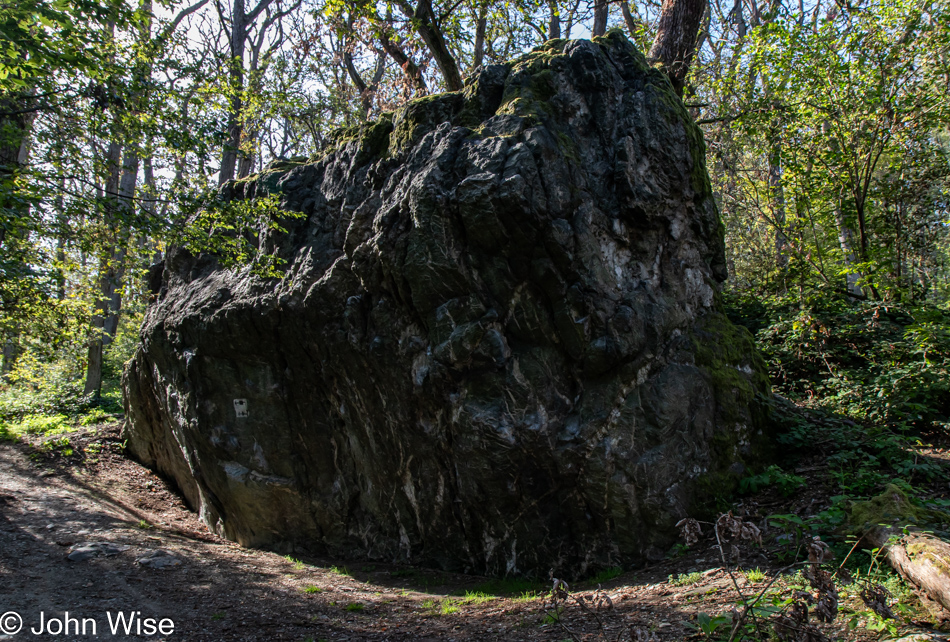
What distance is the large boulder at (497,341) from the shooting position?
5902 millimetres

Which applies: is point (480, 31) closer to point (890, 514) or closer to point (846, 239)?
point (846, 239)

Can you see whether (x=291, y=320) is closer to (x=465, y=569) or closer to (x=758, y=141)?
(x=465, y=569)

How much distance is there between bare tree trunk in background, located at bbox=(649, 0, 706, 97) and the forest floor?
6592 millimetres

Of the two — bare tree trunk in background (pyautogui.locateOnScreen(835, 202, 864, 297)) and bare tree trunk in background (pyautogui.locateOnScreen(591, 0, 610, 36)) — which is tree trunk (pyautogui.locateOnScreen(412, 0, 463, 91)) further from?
bare tree trunk in background (pyautogui.locateOnScreen(835, 202, 864, 297))

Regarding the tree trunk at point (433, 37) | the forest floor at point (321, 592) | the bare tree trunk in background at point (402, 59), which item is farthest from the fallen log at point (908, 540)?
the bare tree trunk in background at point (402, 59)

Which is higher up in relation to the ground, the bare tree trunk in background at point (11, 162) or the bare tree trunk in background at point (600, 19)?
the bare tree trunk in background at point (600, 19)

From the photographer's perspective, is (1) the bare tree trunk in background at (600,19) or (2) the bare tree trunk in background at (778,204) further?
(1) the bare tree trunk in background at (600,19)

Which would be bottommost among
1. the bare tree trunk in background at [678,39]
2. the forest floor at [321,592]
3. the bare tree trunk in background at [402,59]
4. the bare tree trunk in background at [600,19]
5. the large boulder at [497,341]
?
the forest floor at [321,592]

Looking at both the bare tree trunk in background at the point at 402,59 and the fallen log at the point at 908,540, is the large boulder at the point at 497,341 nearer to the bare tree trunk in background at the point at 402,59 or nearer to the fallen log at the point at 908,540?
the fallen log at the point at 908,540

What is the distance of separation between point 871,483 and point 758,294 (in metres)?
6.57

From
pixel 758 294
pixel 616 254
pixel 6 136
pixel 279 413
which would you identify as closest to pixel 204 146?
pixel 6 136

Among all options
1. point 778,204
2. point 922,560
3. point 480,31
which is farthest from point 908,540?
point 480,31

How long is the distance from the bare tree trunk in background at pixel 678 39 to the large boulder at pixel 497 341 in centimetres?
217

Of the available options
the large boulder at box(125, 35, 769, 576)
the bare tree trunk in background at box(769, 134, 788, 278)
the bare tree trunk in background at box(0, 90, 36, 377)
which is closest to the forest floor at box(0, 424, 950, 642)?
the large boulder at box(125, 35, 769, 576)
